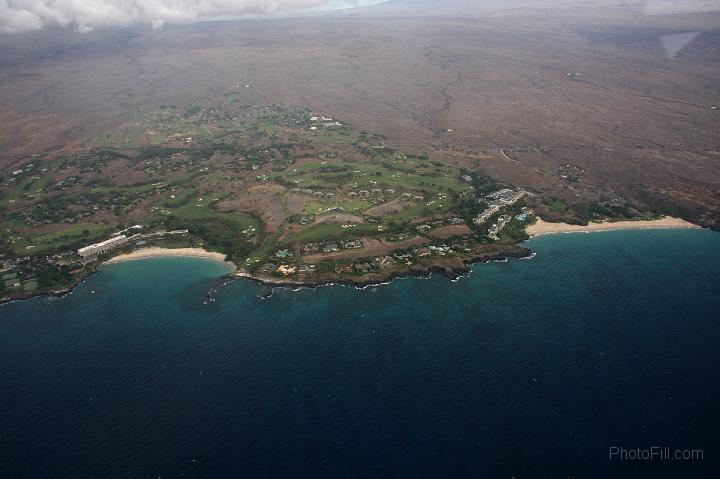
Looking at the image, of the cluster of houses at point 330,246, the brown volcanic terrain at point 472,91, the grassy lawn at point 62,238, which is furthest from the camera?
the brown volcanic terrain at point 472,91

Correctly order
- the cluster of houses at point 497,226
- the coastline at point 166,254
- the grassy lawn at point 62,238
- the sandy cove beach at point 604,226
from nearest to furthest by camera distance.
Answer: the coastline at point 166,254
the grassy lawn at point 62,238
the cluster of houses at point 497,226
the sandy cove beach at point 604,226

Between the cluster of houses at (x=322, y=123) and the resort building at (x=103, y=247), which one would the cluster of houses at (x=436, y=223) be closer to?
the resort building at (x=103, y=247)

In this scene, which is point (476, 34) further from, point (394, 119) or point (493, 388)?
point (493, 388)

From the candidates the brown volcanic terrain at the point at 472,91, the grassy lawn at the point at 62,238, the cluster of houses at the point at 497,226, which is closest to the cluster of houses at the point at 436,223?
the cluster of houses at the point at 497,226

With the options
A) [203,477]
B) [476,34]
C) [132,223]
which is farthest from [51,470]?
[476,34]

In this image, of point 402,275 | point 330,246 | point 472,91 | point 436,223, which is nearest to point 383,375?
point 402,275

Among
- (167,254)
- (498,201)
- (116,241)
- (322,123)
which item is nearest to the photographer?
(167,254)

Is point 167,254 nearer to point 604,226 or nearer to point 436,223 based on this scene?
point 436,223
